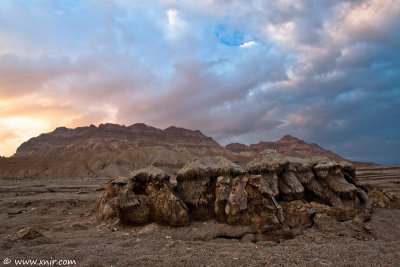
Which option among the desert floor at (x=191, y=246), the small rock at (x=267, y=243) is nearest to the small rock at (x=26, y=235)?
the desert floor at (x=191, y=246)

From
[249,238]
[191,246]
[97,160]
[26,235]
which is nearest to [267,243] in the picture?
[249,238]

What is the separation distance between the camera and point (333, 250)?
7129mm

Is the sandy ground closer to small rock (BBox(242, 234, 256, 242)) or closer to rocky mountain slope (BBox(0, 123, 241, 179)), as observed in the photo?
small rock (BBox(242, 234, 256, 242))

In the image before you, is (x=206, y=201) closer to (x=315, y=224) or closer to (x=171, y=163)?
(x=315, y=224)

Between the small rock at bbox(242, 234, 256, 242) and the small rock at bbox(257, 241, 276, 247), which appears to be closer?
the small rock at bbox(257, 241, 276, 247)

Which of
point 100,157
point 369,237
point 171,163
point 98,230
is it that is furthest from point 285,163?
point 100,157

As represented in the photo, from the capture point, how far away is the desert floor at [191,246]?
628 cm

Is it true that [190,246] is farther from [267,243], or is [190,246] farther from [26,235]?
[26,235]

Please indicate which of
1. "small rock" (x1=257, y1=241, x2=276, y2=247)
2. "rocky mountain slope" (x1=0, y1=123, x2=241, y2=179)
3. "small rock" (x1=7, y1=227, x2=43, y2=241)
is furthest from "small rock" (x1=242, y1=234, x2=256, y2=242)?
"rocky mountain slope" (x1=0, y1=123, x2=241, y2=179)

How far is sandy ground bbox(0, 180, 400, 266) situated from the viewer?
6266mm

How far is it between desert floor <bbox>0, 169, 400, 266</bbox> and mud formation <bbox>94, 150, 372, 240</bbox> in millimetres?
557

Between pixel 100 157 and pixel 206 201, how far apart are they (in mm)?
92489

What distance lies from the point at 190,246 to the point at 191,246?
3cm

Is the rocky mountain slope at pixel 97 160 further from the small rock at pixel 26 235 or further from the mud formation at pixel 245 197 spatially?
the small rock at pixel 26 235
